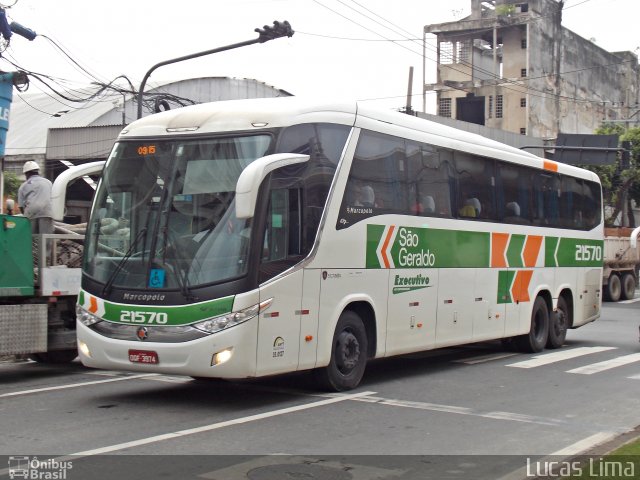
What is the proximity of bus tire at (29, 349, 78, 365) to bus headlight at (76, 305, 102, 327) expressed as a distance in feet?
10.5

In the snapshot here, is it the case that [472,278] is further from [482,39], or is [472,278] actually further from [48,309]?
[482,39]

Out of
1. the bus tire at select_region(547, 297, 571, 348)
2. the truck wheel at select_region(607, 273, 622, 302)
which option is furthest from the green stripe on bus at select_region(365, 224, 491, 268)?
the truck wheel at select_region(607, 273, 622, 302)

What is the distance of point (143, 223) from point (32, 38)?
10.3 m

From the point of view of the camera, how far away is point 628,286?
33.2 m

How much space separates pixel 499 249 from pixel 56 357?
7178 mm

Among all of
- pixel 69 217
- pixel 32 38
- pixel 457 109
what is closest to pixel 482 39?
pixel 457 109

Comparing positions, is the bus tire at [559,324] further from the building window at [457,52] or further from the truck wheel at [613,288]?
the building window at [457,52]

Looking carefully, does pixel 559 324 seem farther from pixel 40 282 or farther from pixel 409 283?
pixel 40 282

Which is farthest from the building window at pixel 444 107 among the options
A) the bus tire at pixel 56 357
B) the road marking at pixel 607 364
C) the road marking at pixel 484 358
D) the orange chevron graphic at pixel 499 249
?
the bus tire at pixel 56 357

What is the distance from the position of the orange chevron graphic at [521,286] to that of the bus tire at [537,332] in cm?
48

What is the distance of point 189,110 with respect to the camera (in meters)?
10.5

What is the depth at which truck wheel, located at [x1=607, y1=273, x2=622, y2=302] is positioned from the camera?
3200 centimetres

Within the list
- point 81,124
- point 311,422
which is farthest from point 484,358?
point 81,124

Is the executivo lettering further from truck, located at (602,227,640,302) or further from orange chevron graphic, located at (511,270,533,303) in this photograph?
truck, located at (602,227,640,302)
